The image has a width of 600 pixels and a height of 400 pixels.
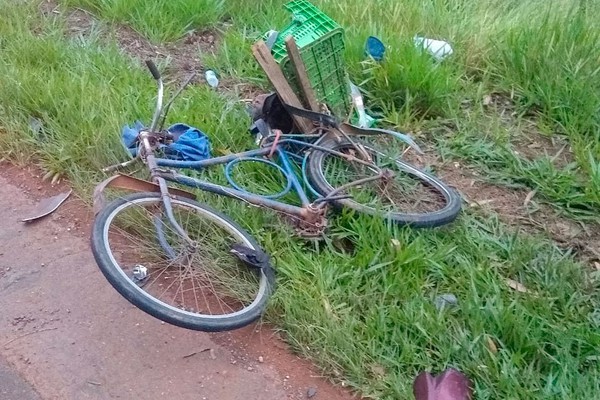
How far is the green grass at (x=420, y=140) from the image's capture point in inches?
118

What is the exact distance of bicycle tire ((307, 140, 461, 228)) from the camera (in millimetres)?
3488

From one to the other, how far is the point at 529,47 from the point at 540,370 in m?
2.18

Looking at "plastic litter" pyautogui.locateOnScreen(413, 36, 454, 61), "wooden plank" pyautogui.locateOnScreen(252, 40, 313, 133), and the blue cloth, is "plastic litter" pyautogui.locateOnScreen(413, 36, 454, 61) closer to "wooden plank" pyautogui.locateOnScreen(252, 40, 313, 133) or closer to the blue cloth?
"wooden plank" pyautogui.locateOnScreen(252, 40, 313, 133)

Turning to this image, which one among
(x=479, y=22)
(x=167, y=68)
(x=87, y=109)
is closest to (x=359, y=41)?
(x=479, y=22)

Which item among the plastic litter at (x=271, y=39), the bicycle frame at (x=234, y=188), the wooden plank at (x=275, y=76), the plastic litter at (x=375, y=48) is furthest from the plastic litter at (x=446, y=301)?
the plastic litter at (x=375, y=48)

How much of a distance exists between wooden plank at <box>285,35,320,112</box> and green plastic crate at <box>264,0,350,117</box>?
0.18 feet

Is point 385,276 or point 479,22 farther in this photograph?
point 479,22

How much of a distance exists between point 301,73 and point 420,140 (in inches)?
33.5

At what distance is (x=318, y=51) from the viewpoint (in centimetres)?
389

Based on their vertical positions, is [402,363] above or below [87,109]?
below

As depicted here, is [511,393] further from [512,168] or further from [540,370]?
[512,168]

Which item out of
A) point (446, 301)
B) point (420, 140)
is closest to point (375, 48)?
point (420, 140)

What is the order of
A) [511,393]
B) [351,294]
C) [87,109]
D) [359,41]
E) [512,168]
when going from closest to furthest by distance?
[511,393]
[351,294]
[512,168]
[87,109]
[359,41]

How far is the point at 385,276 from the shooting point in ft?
10.8
